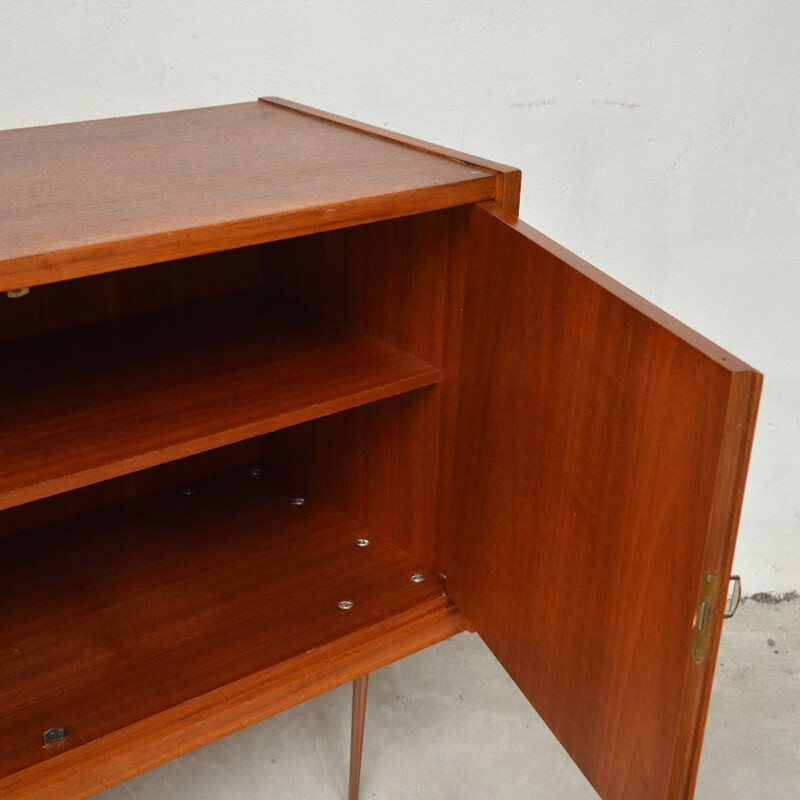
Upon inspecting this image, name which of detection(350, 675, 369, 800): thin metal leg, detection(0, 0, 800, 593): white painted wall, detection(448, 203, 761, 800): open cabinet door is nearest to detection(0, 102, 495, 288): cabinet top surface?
detection(448, 203, 761, 800): open cabinet door

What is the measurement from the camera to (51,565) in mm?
1178

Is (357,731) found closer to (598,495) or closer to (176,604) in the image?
(176,604)

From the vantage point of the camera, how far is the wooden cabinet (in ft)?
2.47

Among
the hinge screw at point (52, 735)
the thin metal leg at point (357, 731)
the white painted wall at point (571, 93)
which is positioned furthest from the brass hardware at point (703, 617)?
the white painted wall at point (571, 93)

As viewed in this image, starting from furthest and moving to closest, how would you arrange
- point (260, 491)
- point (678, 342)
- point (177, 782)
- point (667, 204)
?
point (667, 204) < point (177, 782) < point (260, 491) < point (678, 342)

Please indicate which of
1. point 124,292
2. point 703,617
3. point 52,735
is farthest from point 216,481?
point 703,617

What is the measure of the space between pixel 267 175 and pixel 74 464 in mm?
295

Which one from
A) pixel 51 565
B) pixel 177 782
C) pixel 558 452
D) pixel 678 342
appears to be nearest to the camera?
pixel 678 342

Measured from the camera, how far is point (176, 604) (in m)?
1.10

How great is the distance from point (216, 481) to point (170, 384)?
37cm

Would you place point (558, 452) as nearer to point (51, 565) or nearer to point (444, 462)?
point (444, 462)

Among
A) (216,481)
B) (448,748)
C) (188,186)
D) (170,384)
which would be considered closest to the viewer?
(188,186)

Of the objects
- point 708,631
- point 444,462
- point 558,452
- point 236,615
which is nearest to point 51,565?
point 236,615

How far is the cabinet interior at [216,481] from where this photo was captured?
0.95 metres
